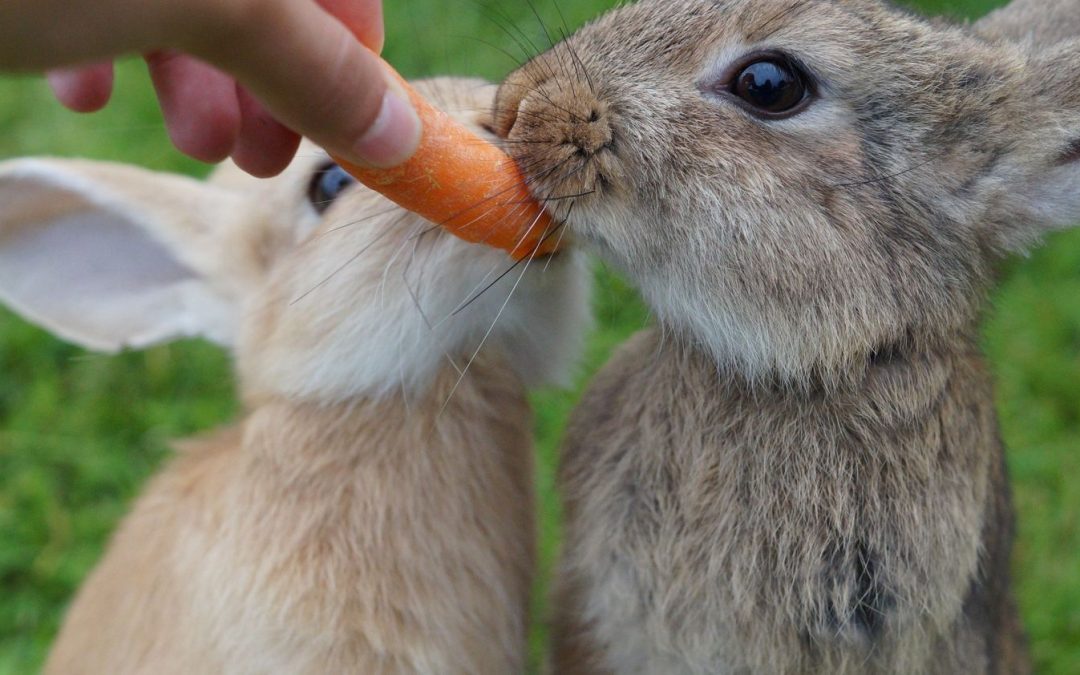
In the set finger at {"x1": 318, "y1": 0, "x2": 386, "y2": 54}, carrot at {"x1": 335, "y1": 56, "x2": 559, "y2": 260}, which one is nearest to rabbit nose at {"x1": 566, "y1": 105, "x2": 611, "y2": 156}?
carrot at {"x1": 335, "y1": 56, "x2": 559, "y2": 260}

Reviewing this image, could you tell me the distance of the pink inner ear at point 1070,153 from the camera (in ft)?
8.65

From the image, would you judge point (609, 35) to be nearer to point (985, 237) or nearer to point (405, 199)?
point (405, 199)

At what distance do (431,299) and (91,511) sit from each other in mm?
2386

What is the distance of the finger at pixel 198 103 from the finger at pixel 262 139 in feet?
0.08

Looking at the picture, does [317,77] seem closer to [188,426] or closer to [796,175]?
[796,175]

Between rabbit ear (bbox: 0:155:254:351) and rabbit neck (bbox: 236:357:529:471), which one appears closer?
rabbit neck (bbox: 236:357:529:471)

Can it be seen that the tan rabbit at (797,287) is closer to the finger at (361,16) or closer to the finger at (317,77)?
the finger at (361,16)

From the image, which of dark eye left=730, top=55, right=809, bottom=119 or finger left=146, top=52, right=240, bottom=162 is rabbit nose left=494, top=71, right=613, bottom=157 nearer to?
dark eye left=730, top=55, right=809, bottom=119

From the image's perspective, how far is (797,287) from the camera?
257 cm

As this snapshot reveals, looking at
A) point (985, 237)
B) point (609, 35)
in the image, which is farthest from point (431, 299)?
point (985, 237)

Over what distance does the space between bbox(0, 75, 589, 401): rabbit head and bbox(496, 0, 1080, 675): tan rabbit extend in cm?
34

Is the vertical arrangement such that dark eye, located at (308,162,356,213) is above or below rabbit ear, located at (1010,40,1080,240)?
below

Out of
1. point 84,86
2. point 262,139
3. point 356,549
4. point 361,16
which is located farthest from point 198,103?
point 356,549

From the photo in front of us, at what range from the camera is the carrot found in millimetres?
2496
